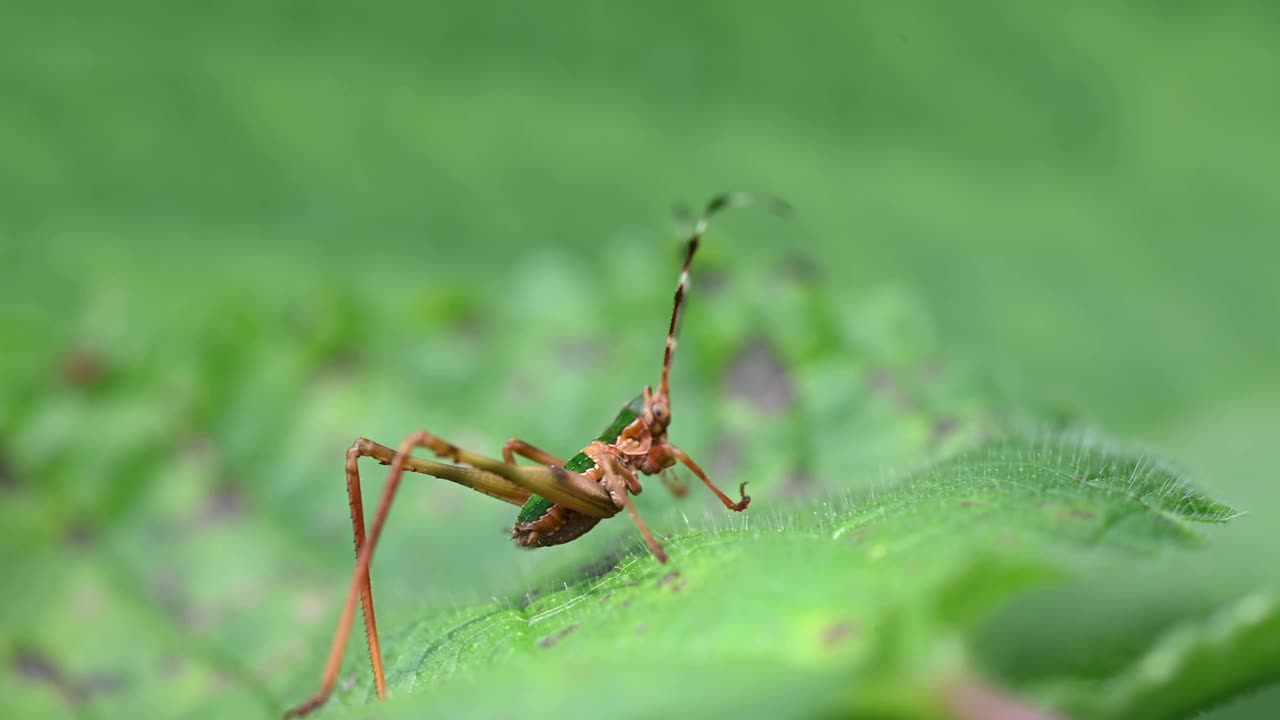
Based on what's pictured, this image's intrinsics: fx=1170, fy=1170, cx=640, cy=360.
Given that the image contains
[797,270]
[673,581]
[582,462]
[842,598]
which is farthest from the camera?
[797,270]

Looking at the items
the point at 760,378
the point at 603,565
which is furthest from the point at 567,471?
the point at 760,378

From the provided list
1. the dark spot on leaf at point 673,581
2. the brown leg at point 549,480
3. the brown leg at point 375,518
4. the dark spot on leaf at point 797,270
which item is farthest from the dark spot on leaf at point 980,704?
the dark spot on leaf at point 797,270

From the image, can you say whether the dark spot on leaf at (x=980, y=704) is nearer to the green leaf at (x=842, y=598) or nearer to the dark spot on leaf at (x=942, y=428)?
the green leaf at (x=842, y=598)

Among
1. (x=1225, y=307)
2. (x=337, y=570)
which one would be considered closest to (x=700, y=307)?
(x=337, y=570)

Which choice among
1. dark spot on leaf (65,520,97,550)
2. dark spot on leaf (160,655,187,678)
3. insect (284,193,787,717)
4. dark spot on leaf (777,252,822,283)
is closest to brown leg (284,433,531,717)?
insect (284,193,787,717)

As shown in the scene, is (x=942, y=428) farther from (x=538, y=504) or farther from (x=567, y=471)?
(x=538, y=504)

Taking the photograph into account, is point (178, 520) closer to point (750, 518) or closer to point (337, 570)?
point (337, 570)
